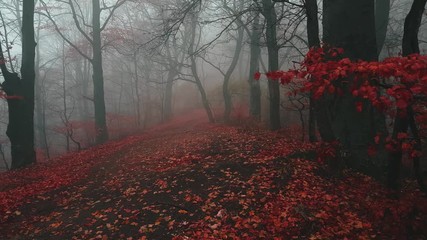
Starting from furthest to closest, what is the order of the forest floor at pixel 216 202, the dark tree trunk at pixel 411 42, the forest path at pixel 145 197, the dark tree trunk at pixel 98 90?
1. the dark tree trunk at pixel 98 90
2. the forest path at pixel 145 197
3. the forest floor at pixel 216 202
4. the dark tree trunk at pixel 411 42

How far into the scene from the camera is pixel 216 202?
5.48 metres

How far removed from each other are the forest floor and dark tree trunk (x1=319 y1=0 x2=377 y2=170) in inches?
25.3

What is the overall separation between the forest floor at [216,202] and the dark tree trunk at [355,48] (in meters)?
0.64

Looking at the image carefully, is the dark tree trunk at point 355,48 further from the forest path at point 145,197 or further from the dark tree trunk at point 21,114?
the dark tree trunk at point 21,114

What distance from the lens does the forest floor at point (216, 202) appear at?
4.52 metres

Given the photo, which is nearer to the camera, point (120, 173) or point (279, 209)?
point (279, 209)

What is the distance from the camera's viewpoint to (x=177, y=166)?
7793mm

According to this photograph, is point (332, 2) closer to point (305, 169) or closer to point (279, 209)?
point (305, 169)

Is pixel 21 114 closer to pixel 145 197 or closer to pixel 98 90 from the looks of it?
pixel 98 90

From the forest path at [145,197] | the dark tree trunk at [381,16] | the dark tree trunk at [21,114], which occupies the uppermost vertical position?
the dark tree trunk at [381,16]

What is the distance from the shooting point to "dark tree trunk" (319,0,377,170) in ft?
20.5

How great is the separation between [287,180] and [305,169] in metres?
0.63

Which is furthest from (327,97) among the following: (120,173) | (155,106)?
(155,106)

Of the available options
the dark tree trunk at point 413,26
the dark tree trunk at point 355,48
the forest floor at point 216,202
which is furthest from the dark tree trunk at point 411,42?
the dark tree trunk at point 355,48
